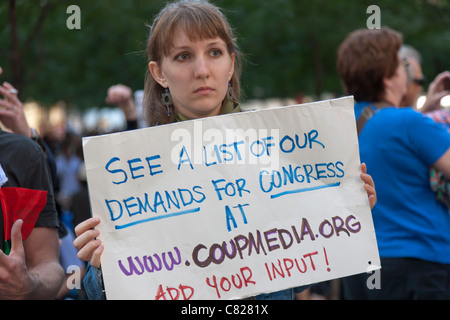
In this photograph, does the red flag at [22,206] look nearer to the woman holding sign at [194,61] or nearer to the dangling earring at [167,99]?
the woman holding sign at [194,61]

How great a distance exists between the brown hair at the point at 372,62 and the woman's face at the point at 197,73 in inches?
58.6

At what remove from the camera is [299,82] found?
1313cm

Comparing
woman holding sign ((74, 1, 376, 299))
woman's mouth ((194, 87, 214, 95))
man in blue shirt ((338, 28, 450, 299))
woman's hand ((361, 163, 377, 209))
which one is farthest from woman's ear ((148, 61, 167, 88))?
man in blue shirt ((338, 28, 450, 299))

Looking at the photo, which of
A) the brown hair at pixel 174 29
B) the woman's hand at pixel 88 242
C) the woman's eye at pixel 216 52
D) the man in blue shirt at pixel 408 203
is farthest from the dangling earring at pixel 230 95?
the man in blue shirt at pixel 408 203

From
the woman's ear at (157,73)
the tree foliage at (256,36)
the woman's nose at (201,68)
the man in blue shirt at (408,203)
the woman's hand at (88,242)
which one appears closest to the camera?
the woman's hand at (88,242)

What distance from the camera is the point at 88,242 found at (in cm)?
208

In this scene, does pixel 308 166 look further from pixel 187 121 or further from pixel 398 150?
pixel 398 150

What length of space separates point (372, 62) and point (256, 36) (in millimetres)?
6982

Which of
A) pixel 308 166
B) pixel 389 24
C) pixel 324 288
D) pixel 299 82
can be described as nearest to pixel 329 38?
pixel 389 24

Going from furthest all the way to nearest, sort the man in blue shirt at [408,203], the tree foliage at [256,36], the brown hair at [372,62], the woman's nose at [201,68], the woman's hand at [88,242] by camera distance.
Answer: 1. the tree foliage at [256,36]
2. the brown hair at [372,62]
3. the man in blue shirt at [408,203]
4. the woman's nose at [201,68]
5. the woman's hand at [88,242]

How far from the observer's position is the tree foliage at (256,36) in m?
7.82

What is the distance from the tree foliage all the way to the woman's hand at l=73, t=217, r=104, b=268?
3.61 m

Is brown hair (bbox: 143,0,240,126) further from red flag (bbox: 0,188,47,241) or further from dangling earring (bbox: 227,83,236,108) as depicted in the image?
red flag (bbox: 0,188,47,241)

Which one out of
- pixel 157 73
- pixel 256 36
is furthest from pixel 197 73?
pixel 256 36
